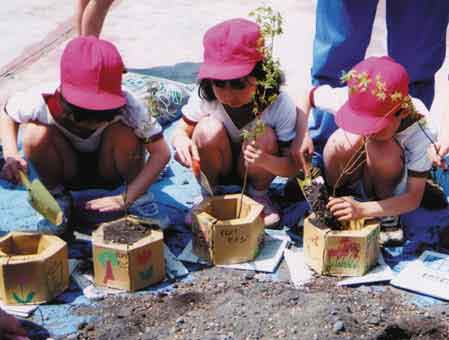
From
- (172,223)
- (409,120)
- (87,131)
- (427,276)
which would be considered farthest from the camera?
(172,223)

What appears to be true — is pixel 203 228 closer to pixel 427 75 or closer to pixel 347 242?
pixel 347 242

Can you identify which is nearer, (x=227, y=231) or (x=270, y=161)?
(x=227, y=231)

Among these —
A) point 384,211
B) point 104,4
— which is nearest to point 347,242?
point 384,211

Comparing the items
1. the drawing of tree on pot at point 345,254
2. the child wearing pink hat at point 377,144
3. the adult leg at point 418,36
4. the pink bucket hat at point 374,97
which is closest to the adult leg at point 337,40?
the adult leg at point 418,36

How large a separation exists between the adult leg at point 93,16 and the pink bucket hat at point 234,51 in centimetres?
153

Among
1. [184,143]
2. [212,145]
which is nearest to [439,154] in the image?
[212,145]

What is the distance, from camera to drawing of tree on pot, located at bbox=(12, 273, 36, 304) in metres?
2.59

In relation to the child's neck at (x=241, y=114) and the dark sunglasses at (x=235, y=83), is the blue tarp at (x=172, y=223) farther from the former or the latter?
the dark sunglasses at (x=235, y=83)

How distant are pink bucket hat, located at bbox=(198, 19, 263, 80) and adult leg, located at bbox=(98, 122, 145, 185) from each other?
394 millimetres

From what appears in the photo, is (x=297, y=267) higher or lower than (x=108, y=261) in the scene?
lower

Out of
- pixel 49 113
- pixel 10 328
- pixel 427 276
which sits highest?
pixel 49 113

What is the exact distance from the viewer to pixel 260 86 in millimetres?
3037

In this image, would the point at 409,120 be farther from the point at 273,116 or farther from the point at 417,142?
the point at 273,116

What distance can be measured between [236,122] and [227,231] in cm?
51
